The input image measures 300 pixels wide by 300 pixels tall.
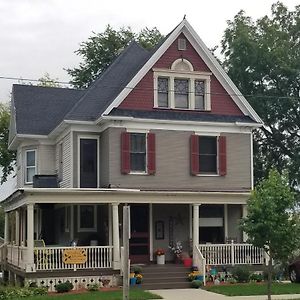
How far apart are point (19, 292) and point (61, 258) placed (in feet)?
8.63

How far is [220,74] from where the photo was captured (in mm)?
29734

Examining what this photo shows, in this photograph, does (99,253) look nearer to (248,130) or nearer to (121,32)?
(248,130)

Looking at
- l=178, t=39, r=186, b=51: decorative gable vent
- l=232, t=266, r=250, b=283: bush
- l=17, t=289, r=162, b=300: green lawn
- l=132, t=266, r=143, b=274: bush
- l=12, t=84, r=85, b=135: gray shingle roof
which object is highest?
l=178, t=39, r=186, b=51: decorative gable vent

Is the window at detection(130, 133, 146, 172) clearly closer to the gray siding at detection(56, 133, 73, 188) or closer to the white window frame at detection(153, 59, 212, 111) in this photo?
the white window frame at detection(153, 59, 212, 111)

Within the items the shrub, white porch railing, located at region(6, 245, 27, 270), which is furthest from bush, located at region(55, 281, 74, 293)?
white porch railing, located at region(6, 245, 27, 270)

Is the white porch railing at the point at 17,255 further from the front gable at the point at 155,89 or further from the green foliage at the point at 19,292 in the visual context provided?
the front gable at the point at 155,89

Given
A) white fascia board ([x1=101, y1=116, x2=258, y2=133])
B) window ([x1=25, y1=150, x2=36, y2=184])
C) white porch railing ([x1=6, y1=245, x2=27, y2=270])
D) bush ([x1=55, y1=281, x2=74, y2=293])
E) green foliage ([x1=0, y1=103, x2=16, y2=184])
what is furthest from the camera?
green foliage ([x1=0, y1=103, x2=16, y2=184])

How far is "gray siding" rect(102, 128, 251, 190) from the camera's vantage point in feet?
90.4

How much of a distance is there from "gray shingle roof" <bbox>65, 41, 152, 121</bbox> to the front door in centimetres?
438

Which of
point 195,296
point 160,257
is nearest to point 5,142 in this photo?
point 160,257

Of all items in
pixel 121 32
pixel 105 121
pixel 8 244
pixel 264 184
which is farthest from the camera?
pixel 121 32

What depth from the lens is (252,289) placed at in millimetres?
23812

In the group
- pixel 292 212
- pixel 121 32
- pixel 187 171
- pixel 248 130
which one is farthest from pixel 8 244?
pixel 121 32

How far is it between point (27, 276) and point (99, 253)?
283cm
